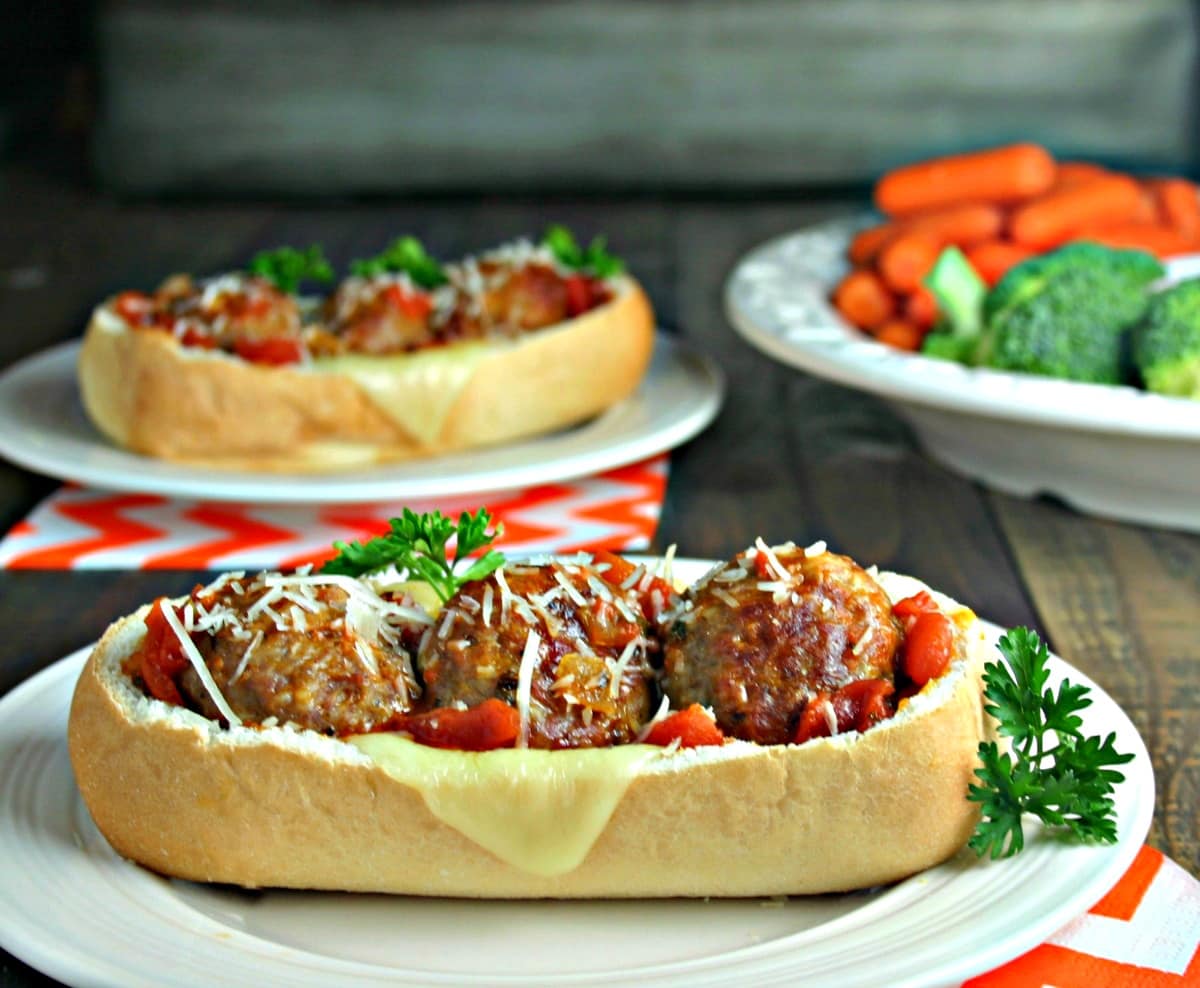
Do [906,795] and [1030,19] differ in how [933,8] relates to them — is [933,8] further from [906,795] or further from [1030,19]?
[906,795]

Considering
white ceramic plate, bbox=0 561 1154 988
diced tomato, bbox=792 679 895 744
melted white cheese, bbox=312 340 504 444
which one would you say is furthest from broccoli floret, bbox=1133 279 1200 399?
diced tomato, bbox=792 679 895 744

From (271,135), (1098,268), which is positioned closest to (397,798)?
(1098,268)

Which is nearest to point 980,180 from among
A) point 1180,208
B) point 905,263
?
point 1180,208

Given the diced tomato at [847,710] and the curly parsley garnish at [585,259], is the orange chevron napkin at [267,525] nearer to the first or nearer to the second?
the curly parsley garnish at [585,259]

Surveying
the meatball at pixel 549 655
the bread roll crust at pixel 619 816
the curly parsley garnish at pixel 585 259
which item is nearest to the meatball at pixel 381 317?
the curly parsley garnish at pixel 585 259

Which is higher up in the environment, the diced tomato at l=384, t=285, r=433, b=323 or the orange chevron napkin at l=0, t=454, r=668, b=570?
the diced tomato at l=384, t=285, r=433, b=323

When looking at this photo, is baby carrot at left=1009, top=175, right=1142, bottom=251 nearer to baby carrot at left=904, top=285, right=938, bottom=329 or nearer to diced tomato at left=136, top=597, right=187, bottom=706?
baby carrot at left=904, top=285, right=938, bottom=329

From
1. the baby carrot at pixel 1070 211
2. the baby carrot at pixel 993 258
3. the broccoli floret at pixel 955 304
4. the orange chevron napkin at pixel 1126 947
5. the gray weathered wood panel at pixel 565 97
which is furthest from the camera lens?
the gray weathered wood panel at pixel 565 97
